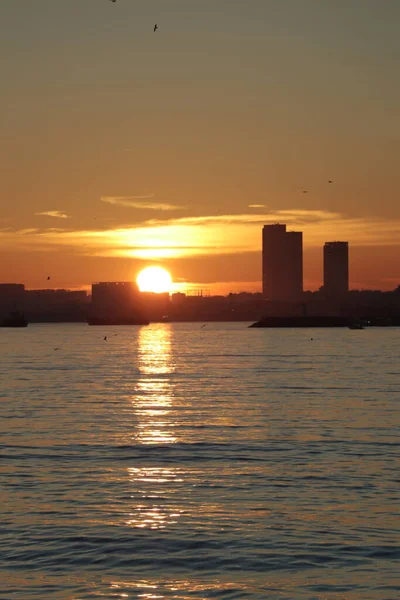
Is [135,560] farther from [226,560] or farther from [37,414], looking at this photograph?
[37,414]

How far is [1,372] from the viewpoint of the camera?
365 feet

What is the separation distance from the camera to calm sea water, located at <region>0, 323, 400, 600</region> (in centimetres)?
2250

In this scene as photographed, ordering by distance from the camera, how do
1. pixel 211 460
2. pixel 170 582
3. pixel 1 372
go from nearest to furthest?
pixel 170 582
pixel 211 460
pixel 1 372

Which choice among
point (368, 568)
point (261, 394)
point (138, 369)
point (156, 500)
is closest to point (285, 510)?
point (156, 500)

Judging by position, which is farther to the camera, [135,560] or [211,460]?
[211,460]

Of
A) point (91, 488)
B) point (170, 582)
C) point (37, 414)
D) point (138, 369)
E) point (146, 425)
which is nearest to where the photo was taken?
point (170, 582)

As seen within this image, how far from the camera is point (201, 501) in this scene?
101ft

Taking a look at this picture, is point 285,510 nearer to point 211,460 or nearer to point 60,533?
point 60,533

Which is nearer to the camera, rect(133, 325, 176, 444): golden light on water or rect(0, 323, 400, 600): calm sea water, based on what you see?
rect(0, 323, 400, 600): calm sea water

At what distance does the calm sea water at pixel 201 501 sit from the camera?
22500mm

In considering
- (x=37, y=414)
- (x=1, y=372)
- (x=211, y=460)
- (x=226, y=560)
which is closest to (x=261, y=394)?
(x=37, y=414)

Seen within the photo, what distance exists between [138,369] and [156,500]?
91.8m

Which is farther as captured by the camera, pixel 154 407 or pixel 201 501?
pixel 154 407

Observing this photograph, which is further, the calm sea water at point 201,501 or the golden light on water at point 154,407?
the golden light on water at point 154,407
